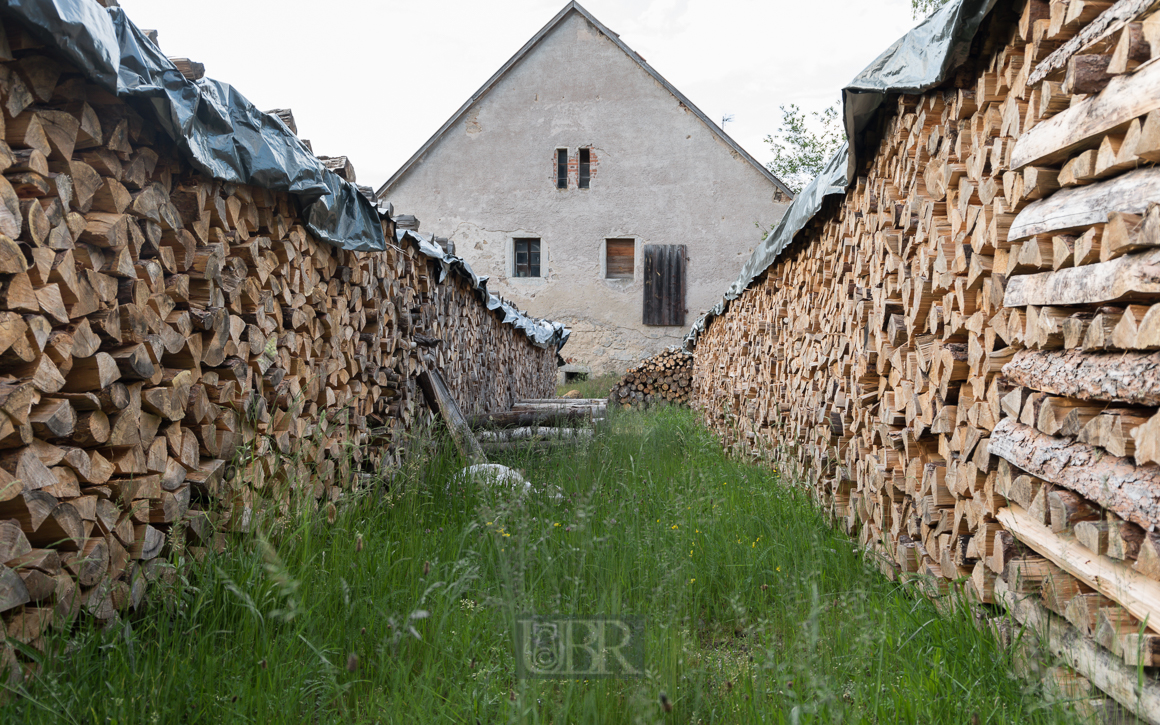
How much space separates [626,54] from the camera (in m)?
14.0

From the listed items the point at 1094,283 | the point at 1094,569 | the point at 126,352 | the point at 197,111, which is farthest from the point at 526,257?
the point at 1094,569

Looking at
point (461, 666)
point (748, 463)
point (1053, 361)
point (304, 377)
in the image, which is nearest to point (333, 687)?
point (461, 666)

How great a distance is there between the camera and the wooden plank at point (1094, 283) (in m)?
1.25

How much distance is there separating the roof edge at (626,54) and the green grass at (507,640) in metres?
12.4

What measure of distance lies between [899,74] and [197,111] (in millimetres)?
2376

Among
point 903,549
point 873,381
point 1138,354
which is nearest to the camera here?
point 1138,354

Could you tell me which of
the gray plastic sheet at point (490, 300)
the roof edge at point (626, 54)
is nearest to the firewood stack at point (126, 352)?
the gray plastic sheet at point (490, 300)

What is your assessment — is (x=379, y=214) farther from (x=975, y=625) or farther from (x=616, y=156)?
(x=616, y=156)

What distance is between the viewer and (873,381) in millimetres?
2867

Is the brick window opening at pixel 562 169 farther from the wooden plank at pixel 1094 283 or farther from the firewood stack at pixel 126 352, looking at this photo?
the wooden plank at pixel 1094 283

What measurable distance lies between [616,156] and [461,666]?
13.6m

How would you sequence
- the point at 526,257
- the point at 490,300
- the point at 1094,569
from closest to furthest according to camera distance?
the point at 1094,569
the point at 490,300
the point at 526,257

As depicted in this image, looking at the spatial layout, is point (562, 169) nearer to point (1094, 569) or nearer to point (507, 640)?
point (507, 640)

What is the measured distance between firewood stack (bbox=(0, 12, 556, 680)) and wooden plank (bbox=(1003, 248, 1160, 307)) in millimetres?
2313
